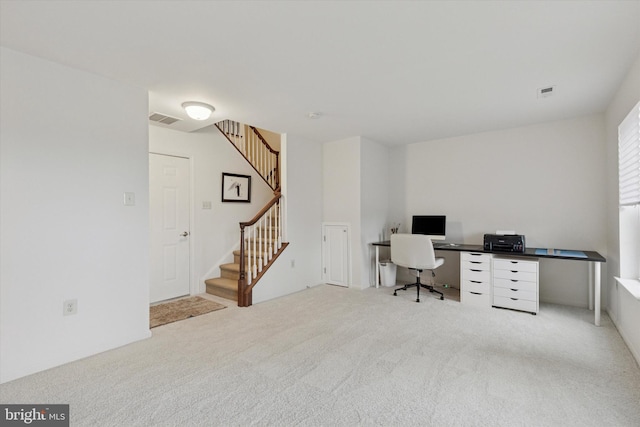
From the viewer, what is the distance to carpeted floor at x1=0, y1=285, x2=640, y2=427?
1.81 meters

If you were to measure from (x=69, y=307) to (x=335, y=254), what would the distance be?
11.2 ft

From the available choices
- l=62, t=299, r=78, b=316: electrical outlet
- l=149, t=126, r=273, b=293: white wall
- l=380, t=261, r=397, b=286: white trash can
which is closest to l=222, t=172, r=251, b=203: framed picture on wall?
l=149, t=126, r=273, b=293: white wall

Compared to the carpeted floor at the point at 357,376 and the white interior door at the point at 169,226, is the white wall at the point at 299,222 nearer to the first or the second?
the carpeted floor at the point at 357,376

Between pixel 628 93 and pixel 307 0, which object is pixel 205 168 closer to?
pixel 307 0

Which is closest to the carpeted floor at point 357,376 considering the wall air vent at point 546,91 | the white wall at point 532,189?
the white wall at point 532,189

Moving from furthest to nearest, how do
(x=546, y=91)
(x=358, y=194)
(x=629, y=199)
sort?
(x=358, y=194) < (x=546, y=91) < (x=629, y=199)

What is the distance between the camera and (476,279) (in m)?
3.94

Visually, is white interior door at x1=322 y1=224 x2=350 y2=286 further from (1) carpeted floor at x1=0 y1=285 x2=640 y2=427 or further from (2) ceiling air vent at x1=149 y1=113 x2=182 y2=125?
(2) ceiling air vent at x1=149 y1=113 x2=182 y2=125

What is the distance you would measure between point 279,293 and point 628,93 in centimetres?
431

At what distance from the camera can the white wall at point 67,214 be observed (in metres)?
2.23

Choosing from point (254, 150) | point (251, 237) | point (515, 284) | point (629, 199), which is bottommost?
point (515, 284)

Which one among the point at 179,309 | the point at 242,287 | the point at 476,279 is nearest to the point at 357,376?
the point at 242,287

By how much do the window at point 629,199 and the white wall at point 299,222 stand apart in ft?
12.0

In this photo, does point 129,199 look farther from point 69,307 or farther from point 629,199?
point 629,199
